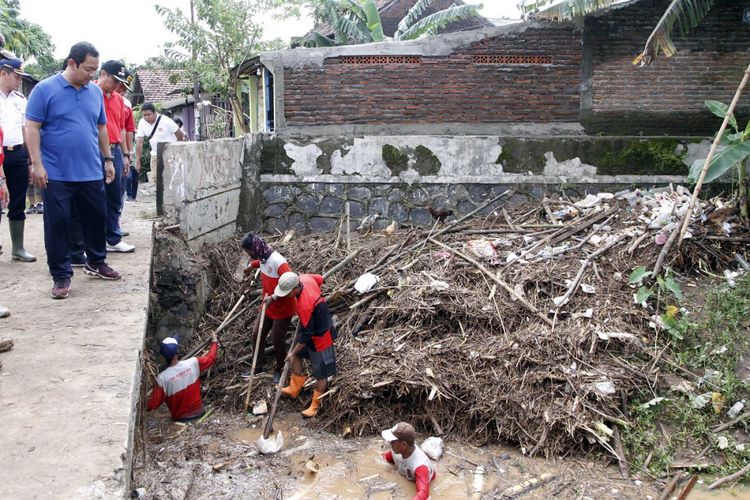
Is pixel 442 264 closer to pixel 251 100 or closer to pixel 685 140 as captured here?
pixel 685 140

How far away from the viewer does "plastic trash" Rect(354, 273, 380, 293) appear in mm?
6988

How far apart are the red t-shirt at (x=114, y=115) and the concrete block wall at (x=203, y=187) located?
0.53 m

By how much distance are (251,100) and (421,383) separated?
1735 centimetres

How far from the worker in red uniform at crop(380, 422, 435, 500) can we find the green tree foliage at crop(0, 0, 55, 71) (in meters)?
17.3

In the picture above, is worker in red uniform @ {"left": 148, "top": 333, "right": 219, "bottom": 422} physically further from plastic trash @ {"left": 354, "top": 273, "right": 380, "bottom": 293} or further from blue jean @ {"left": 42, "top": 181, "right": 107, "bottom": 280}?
plastic trash @ {"left": 354, "top": 273, "right": 380, "bottom": 293}

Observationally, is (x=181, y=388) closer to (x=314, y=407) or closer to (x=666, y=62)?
(x=314, y=407)

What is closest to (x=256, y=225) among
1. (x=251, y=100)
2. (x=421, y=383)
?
(x=421, y=383)

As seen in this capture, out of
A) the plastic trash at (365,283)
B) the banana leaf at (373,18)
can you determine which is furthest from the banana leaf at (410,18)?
the plastic trash at (365,283)

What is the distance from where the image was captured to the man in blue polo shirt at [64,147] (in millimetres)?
4641

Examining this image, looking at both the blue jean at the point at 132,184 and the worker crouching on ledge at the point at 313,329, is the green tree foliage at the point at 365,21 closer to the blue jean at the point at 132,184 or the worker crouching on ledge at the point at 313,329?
the blue jean at the point at 132,184

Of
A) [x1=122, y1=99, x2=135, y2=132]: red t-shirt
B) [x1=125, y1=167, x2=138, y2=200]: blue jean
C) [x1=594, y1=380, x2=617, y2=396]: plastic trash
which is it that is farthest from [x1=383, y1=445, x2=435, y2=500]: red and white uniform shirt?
[x1=125, y1=167, x2=138, y2=200]: blue jean

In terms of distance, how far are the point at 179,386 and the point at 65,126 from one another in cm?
243

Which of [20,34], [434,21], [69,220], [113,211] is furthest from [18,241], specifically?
[20,34]

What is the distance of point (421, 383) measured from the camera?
5.85m
